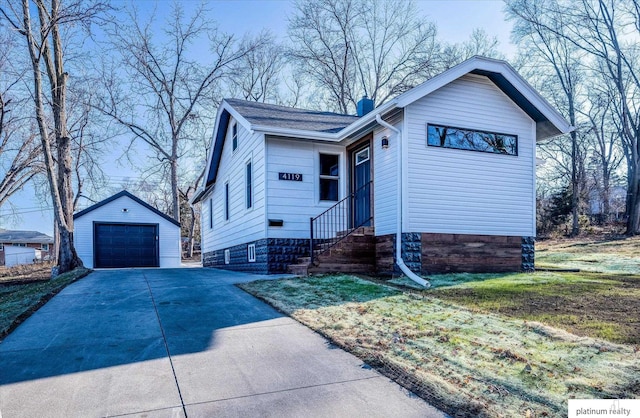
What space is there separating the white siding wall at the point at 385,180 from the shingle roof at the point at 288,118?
1.46 m

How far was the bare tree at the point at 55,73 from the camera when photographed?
12000mm

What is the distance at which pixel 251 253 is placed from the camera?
11336 mm

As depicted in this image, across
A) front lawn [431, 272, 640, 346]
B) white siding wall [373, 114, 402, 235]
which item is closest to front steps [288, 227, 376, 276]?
white siding wall [373, 114, 402, 235]

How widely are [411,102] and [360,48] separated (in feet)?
58.3

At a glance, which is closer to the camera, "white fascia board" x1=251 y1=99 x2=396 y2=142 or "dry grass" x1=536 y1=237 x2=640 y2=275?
"white fascia board" x1=251 y1=99 x2=396 y2=142

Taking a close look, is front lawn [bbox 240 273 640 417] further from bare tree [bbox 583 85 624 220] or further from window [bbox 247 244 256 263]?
bare tree [bbox 583 85 624 220]

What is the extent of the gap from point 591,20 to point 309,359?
23.8m

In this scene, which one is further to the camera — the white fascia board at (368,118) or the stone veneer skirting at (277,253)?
the stone veneer skirting at (277,253)

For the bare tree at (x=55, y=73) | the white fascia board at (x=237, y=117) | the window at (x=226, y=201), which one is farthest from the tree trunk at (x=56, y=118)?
the white fascia board at (x=237, y=117)

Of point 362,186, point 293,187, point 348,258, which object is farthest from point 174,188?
point 348,258

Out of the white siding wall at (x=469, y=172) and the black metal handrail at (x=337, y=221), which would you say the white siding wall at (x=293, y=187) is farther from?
the white siding wall at (x=469, y=172)

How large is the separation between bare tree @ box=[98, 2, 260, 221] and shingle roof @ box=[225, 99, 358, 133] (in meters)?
13.6

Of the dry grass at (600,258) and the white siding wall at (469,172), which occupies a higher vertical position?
the white siding wall at (469,172)

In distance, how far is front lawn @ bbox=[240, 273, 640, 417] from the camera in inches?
113
